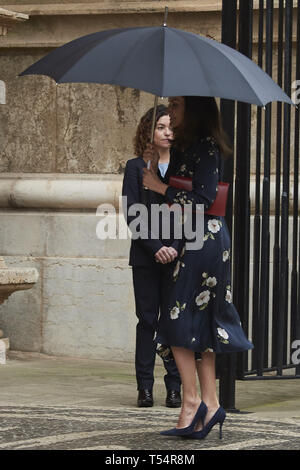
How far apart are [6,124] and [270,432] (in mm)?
4770

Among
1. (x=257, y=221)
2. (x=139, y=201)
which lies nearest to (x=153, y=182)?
(x=139, y=201)

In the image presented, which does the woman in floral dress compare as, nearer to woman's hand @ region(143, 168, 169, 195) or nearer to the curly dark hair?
woman's hand @ region(143, 168, 169, 195)

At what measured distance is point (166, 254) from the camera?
6.01m

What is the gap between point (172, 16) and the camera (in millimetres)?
9305

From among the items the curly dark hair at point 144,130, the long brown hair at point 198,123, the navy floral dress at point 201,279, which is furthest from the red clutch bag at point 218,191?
the curly dark hair at point 144,130

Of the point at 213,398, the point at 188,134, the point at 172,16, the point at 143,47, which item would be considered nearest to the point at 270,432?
the point at 213,398

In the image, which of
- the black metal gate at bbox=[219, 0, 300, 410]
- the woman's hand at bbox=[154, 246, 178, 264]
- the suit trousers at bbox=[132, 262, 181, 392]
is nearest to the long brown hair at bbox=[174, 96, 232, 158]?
the woman's hand at bbox=[154, 246, 178, 264]

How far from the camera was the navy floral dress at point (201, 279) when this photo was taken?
5.43 metres

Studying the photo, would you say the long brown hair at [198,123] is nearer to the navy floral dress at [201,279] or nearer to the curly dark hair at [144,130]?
the navy floral dress at [201,279]

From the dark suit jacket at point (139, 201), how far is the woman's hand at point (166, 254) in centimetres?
20

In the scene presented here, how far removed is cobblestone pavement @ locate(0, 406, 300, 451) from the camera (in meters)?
5.29

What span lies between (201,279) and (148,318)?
4.81 ft

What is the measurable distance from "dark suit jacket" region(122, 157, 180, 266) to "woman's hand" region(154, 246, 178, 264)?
202mm

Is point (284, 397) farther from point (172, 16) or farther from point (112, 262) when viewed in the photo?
point (172, 16)
